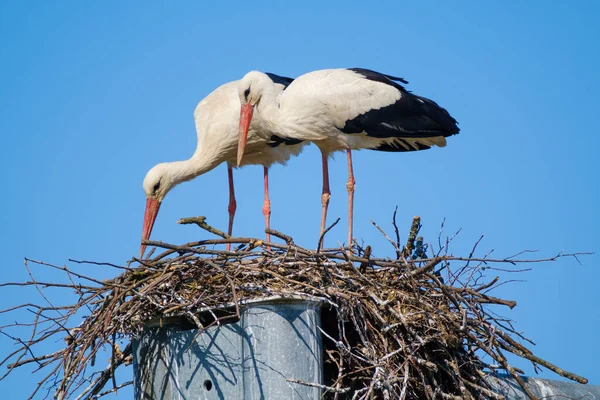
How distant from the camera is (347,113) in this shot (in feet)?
25.7

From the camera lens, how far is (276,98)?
8055 millimetres

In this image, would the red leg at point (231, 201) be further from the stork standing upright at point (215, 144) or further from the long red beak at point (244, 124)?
the long red beak at point (244, 124)

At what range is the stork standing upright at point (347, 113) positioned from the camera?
7.71 meters

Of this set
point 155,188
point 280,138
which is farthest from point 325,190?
point 155,188

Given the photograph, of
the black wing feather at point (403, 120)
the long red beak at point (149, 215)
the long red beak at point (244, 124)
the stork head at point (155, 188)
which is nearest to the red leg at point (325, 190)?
the black wing feather at point (403, 120)

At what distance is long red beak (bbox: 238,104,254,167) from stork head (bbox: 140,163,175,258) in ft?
2.11

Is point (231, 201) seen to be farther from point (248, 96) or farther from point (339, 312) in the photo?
point (339, 312)

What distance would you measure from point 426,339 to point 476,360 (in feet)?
1.51

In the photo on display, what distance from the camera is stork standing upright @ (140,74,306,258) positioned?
26.6 feet

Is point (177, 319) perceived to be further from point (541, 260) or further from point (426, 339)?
point (541, 260)

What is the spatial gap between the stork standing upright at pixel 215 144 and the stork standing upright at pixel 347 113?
187mm

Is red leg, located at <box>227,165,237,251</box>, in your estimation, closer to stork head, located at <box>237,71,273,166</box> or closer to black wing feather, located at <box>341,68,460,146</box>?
stork head, located at <box>237,71,273,166</box>

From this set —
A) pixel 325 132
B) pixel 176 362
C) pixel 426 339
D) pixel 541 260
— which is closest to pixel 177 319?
pixel 176 362

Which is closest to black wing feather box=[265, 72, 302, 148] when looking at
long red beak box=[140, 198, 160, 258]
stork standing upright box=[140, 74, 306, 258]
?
stork standing upright box=[140, 74, 306, 258]
